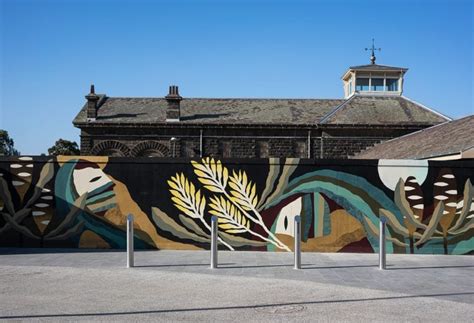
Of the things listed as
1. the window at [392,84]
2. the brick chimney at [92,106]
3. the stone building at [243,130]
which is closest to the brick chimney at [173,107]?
the stone building at [243,130]

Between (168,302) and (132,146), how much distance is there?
34695 mm

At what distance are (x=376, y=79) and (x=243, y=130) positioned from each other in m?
13.5

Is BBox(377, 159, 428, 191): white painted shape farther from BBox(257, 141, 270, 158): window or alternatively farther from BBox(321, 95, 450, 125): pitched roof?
BBox(257, 141, 270, 158): window

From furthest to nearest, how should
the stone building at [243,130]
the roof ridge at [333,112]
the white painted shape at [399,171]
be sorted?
the roof ridge at [333,112], the stone building at [243,130], the white painted shape at [399,171]

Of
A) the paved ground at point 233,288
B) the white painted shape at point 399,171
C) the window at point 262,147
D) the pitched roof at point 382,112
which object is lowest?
the paved ground at point 233,288

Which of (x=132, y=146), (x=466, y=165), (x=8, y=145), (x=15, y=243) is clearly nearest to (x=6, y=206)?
(x=15, y=243)

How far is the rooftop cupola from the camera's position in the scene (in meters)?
46.8

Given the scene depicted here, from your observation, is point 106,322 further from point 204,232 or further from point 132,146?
point 132,146

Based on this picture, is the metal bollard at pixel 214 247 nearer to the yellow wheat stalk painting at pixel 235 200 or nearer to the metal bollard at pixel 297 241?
the metal bollard at pixel 297 241

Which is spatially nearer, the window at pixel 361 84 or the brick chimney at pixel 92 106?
the brick chimney at pixel 92 106

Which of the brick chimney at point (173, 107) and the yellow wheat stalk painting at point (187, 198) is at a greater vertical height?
the brick chimney at point (173, 107)

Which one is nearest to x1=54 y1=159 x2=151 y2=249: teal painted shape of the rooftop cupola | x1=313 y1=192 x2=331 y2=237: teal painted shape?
x1=313 y1=192 x2=331 y2=237: teal painted shape

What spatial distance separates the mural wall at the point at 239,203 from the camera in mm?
12820

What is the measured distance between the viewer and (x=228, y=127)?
136 feet
